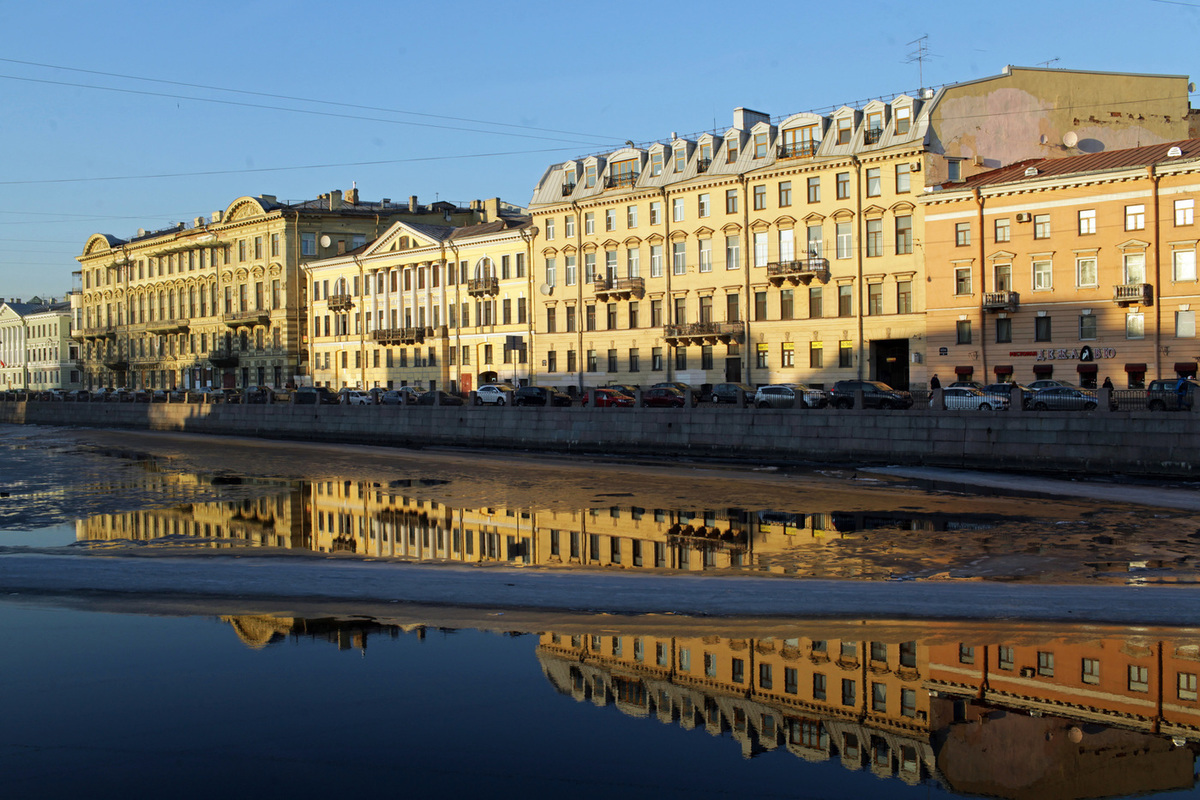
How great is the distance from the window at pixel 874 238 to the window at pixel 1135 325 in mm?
12934

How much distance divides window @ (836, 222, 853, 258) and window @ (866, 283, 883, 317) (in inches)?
86.3

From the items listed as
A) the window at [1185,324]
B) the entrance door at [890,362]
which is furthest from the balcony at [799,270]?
the window at [1185,324]

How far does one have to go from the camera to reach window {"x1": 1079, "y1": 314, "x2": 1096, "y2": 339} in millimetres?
51094

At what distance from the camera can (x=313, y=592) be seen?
508 inches

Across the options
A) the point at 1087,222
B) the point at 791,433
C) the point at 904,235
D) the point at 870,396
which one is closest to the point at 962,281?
the point at 904,235

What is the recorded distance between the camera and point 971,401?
35.0 meters

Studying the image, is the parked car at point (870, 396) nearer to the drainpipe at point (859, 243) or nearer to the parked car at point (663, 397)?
the parked car at point (663, 397)

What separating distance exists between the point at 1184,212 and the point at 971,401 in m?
20.7

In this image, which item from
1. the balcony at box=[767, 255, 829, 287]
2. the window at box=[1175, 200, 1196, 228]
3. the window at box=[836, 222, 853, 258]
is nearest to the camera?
the window at box=[1175, 200, 1196, 228]

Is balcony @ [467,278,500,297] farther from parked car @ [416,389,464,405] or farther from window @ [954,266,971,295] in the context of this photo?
window @ [954,266,971,295]

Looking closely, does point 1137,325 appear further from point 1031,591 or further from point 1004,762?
point 1004,762

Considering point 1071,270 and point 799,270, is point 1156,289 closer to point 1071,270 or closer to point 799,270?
point 1071,270

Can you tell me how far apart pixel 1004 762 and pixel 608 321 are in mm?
64479

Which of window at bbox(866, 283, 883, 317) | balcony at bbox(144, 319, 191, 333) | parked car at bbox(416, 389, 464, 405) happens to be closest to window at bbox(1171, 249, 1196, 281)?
window at bbox(866, 283, 883, 317)
